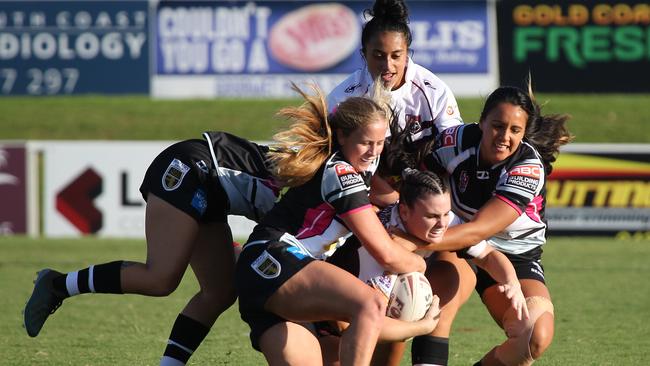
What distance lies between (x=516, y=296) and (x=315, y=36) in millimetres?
14711

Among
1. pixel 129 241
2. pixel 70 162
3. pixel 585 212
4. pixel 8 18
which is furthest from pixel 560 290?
pixel 8 18

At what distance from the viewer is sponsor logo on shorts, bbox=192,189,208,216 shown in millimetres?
5926

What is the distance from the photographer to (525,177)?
5707mm

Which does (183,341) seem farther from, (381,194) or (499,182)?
(499,182)

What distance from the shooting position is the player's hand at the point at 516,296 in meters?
5.45

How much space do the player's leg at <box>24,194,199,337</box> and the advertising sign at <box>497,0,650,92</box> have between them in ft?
47.0

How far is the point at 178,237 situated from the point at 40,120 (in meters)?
15.7

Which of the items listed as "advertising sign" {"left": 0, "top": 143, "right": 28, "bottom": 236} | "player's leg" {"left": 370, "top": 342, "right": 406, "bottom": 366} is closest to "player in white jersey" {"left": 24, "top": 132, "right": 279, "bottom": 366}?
"player's leg" {"left": 370, "top": 342, "right": 406, "bottom": 366}

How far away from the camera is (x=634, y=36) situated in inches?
768

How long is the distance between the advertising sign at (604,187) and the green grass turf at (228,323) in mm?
1865

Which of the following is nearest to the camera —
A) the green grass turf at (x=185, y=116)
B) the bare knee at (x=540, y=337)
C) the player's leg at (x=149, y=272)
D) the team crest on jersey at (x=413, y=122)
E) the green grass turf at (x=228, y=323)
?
the bare knee at (x=540, y=337)

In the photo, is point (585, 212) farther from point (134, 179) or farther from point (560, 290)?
point (134, 179)

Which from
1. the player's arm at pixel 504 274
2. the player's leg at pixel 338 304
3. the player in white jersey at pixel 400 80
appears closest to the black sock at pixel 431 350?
the player's arm at pixel 504 274

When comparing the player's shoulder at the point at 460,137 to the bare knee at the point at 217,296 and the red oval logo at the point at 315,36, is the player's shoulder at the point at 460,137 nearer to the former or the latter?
the bare knee at the point at 217,296
